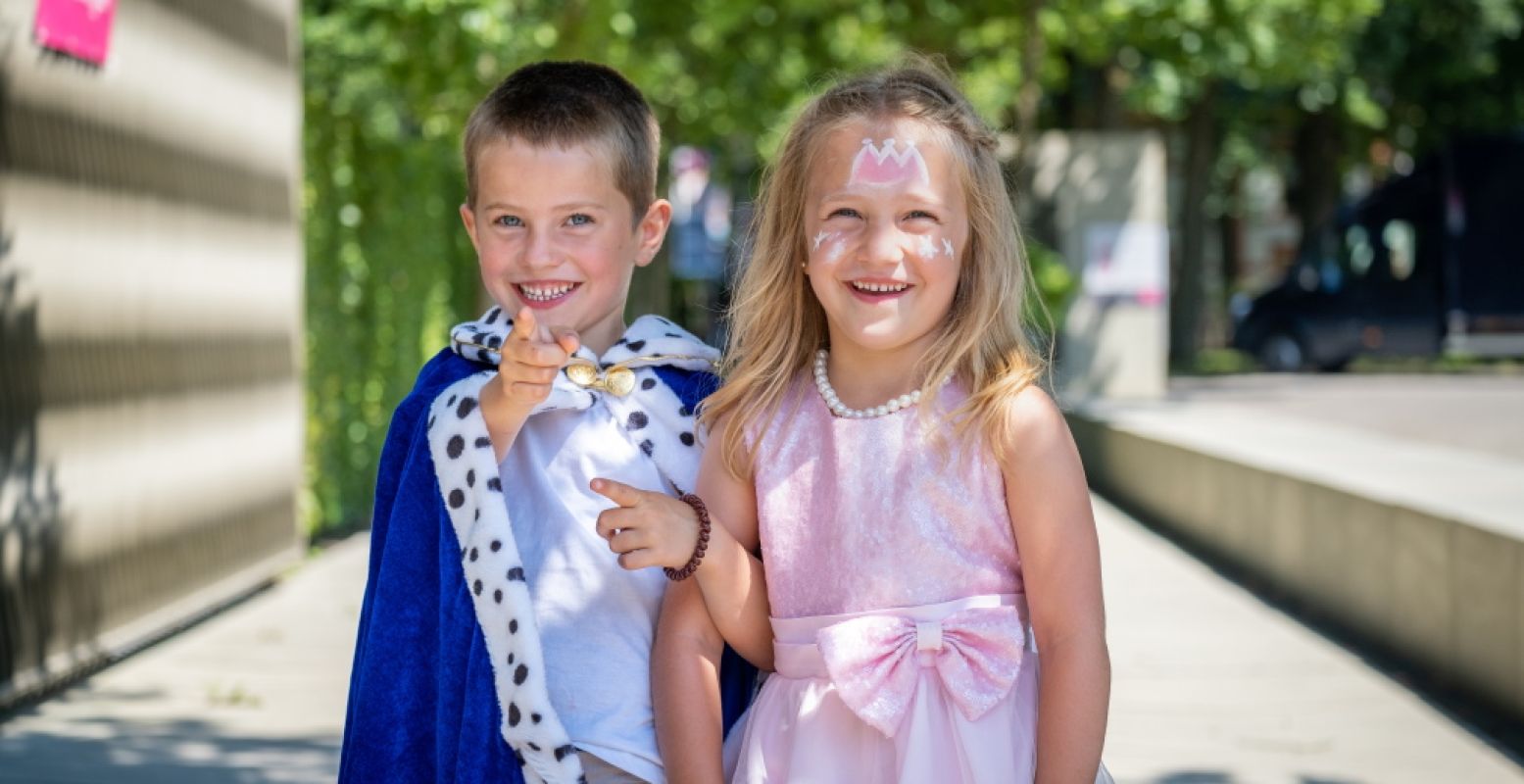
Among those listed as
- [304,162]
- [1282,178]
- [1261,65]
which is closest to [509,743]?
[304,162]

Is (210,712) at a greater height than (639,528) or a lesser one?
lesser

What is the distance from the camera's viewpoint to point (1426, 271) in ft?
77.4

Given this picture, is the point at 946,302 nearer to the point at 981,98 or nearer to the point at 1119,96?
the point at 981,98

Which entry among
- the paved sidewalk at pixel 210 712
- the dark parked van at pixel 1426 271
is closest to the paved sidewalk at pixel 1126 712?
the paved sidewalk at pixel 210 712

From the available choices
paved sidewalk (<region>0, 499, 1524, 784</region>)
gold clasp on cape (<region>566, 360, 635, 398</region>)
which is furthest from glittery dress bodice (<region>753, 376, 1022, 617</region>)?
paved sidewalk (<region>0, 499, 1524, 784</region>)

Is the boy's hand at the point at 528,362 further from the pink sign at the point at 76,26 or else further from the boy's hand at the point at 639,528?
the pink sign at the point at 76,26

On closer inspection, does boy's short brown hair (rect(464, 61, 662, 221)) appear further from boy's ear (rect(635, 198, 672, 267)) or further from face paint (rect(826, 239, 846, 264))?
face paint (rect(826, 239, 846, 264))

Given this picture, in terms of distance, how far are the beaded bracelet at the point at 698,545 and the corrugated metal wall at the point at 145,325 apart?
380 cm

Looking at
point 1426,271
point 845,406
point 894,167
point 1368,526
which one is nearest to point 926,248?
point 894,167

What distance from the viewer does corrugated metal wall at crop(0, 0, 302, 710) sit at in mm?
5434

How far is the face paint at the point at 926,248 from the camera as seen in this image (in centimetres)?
228

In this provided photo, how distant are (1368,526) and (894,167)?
5.07m

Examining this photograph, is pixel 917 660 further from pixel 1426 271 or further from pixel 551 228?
pixel 1426 271

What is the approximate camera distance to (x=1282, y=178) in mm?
36438
